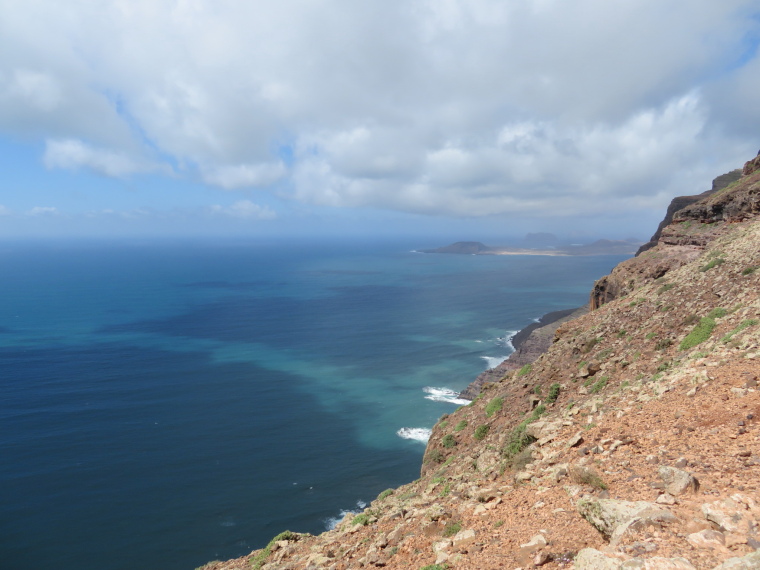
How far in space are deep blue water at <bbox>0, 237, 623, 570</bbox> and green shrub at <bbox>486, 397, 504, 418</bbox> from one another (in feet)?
104

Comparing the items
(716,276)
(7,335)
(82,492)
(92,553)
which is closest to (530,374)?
(716,276)

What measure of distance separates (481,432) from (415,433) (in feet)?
160

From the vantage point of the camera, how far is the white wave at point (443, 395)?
7915cm

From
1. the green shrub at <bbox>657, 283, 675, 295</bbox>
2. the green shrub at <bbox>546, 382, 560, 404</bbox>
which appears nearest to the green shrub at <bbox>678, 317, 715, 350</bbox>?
the green shrub at <bbox>546, 382, 560, 404</bbox>

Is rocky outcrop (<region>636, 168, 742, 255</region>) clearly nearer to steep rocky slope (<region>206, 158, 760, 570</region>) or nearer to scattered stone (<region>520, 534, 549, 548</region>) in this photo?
steep rocky slope (<region>206, 158, 760, 570</region>)

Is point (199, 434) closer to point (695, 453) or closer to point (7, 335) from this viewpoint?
point (695, 453)

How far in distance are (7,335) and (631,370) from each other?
140359mm

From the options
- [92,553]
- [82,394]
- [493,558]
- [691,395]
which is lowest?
[92,553]

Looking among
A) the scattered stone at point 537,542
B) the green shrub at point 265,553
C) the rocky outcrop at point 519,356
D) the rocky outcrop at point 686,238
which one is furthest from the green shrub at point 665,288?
the rocky outcrop at point 519,356

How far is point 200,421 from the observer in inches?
2815

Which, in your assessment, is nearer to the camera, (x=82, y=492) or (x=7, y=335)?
(x=82, y=492)

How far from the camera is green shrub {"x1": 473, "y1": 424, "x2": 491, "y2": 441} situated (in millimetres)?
23000

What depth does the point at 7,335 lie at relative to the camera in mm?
113688

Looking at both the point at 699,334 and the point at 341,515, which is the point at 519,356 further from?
the point at 699,334
